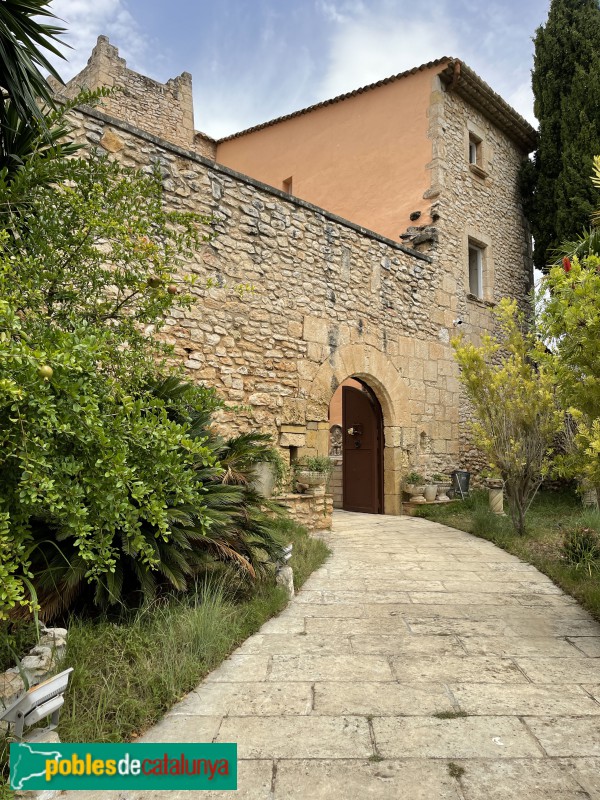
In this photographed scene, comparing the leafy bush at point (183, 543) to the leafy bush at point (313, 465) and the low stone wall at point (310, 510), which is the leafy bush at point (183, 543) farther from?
the leafy bush at point (313, 465)

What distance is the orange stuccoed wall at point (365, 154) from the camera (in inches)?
394

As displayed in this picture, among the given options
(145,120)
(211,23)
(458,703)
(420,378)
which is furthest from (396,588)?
(145,120)

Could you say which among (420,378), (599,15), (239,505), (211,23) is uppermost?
(599,15)

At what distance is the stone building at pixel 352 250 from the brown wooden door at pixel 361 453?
0.03 metres

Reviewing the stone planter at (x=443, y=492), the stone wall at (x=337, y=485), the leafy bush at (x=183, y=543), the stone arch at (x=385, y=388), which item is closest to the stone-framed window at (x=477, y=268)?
the stone arch at (x=385, y=388)

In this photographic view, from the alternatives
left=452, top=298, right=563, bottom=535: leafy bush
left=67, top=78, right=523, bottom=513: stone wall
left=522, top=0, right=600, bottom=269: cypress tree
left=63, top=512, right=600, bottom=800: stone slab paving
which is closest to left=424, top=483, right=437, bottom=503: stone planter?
left=67, top=78, right=523, bottom=513: stone wall

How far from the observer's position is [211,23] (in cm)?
619

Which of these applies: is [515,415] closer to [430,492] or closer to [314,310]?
[430,492]

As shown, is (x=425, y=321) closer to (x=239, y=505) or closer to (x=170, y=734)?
(x=239, y=505)

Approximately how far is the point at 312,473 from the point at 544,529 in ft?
9.77

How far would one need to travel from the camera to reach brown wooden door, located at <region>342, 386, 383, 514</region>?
8.94m

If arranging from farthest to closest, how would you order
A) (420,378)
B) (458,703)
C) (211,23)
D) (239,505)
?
(420,378), (211,23), (239,505), (458,703)

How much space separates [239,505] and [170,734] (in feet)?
6.18

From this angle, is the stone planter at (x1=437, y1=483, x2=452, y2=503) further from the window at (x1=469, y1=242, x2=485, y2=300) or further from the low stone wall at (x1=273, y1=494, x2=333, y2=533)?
the window at (x1=469, y1=242, x2=485, y2=300)
